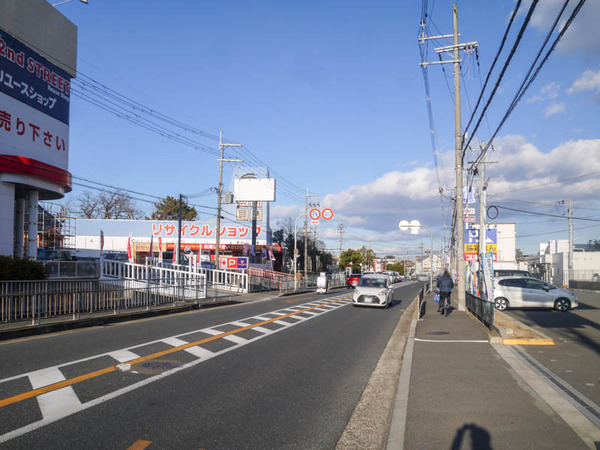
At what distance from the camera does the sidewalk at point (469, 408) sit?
5.18m

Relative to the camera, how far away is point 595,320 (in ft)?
56.5

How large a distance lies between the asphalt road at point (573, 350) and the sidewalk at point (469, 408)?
0.83 m

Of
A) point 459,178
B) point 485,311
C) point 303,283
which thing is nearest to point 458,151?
point 459,178

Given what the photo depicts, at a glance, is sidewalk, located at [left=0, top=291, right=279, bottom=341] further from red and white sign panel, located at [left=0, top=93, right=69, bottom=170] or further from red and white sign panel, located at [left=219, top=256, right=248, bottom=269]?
red and white sign panel, located at [left=219, top=256, right=248, bottom=269]

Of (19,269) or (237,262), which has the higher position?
(19,269)

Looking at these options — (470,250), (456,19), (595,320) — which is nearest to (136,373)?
(595,320)

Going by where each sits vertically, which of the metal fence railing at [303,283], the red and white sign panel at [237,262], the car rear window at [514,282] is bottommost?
the metal fence railing at [303,283]

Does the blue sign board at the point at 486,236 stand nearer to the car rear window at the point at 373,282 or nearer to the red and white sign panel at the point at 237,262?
the car rear window at the point at 373,282

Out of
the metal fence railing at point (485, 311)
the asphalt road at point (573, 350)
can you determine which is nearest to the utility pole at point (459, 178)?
the asphalt road at point (573, 350)

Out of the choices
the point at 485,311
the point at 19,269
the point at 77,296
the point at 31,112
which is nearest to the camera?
the point at 485,311

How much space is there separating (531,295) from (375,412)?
17.6m

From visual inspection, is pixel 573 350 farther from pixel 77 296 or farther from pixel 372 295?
pixel 77 296

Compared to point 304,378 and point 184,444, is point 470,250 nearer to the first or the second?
point 304,378

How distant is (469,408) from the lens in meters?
6.37
